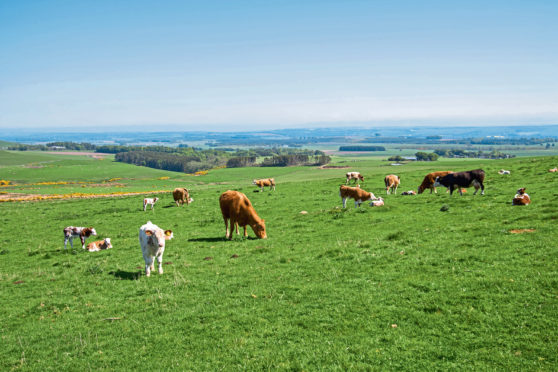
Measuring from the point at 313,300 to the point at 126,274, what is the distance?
9.25 metres

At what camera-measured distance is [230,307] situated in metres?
10.7

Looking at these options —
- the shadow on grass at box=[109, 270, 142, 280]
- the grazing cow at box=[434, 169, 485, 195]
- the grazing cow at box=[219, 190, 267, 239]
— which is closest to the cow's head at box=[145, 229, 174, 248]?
the shadow on grass at box=[109, 270, 142, 280]

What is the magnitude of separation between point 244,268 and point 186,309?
3.99 metres

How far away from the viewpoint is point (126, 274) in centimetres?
1509

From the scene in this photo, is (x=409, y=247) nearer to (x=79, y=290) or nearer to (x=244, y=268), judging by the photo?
(x=244, y=268)

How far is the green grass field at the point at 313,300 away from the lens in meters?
7.85

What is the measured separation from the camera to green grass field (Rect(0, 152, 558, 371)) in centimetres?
785

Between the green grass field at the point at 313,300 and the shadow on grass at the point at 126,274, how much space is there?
0.29 feet

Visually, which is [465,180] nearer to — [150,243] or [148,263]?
[150,243]

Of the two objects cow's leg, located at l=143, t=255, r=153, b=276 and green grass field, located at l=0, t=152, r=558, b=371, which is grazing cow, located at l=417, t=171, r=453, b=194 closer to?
green grass field, located at l=0, t=152, r=558, b=371

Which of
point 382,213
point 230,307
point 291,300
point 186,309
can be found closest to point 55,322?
point 186,309

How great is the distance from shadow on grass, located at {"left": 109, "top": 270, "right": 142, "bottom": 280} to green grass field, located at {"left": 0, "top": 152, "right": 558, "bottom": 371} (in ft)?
0.29

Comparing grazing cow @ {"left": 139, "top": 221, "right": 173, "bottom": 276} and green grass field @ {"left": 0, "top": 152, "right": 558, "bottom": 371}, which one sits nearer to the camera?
green grass field @ {"left": 0, "top": 152, "right": 558, "bottom": 371}

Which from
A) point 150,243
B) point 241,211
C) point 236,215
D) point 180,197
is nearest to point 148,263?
point 150,243
